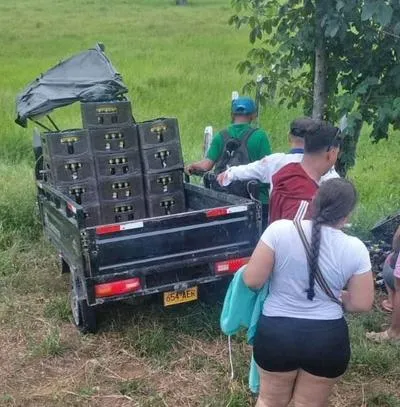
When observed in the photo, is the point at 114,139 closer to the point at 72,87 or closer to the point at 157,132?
the point at 157,132

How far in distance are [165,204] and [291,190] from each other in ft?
8.13

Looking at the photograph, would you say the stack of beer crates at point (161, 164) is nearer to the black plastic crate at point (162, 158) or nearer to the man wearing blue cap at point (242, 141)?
the black plastic crate at point (162, 158)

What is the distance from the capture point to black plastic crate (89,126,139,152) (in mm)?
5891

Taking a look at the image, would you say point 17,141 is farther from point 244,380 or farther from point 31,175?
point 244,380

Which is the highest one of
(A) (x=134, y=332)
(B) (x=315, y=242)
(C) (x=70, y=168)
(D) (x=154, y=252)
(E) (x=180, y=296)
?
(B) (x=315, y=242)

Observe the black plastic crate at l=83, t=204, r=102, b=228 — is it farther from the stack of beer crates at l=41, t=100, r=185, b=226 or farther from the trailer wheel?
the trailer wheel

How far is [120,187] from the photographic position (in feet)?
19.8

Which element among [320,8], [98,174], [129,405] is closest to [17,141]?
[98,174]

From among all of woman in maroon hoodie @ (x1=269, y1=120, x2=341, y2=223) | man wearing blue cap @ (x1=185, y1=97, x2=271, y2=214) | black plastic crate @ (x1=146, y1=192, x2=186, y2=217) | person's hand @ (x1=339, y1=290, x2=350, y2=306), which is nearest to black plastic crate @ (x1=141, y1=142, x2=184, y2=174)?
black plastic crate @ (x1=146, y1=192, x2=186, y2=217)

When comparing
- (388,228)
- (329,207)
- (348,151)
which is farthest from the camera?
(348,151)

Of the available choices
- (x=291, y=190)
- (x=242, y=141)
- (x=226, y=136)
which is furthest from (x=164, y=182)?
(x=291, y=190)

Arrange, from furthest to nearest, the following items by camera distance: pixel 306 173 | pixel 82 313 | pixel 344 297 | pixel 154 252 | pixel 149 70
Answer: pixel 149 70, pixel 82 313, pixel 154 252, pixel 306 173, pixel 344 297

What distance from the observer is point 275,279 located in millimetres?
3037

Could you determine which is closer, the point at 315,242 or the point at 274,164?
the point at 315,242
